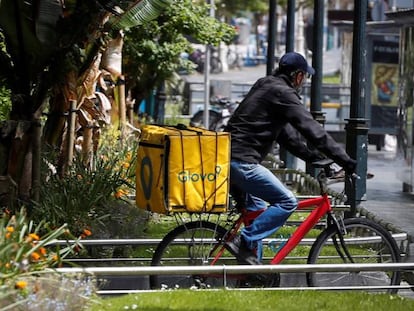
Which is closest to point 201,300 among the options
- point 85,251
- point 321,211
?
point 321,211

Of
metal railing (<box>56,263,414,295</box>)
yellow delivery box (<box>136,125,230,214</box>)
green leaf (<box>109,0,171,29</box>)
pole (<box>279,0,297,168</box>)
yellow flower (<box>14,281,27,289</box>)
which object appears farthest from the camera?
pole (<box>279,0,297,168</box>)

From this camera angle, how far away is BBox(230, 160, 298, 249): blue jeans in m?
8.60

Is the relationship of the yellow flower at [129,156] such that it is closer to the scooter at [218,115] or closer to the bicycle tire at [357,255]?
the bicycle tire at [357,255]

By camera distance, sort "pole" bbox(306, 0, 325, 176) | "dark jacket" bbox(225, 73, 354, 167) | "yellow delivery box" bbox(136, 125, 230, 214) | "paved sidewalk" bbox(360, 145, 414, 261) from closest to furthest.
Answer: "yellow delivery box" bbox(136, 125, 230, 214) → "dark jacket" bbox(225, 73, 354, 167) → "paved sidewalk" bbox(360, 145, 414, 261) → "pole" bbox(306, 0, 325, 176)

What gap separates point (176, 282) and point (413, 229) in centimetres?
574

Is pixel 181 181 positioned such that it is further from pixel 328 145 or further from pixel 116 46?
pixel 116 46

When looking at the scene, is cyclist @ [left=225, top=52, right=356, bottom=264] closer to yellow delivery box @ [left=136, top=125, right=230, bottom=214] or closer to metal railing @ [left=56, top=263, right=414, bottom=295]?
yellow delivery box @ [left=136, top=125, right=230, bottom=214]

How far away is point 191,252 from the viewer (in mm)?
8820

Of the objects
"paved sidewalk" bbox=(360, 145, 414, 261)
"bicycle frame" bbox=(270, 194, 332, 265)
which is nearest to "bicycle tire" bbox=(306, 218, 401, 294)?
"bicycle frame" bbox=(270, 194, 332, 265)

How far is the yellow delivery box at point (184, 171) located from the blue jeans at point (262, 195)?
0.19 meters

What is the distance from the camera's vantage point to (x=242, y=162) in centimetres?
863

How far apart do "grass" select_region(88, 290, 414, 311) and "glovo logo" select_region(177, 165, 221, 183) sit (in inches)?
31.7

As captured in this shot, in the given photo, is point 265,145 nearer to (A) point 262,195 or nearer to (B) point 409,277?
(A) point 262,195

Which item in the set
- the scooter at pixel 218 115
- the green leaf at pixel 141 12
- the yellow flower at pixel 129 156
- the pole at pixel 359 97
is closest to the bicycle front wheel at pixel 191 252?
the green leaf at pixel 141 12
